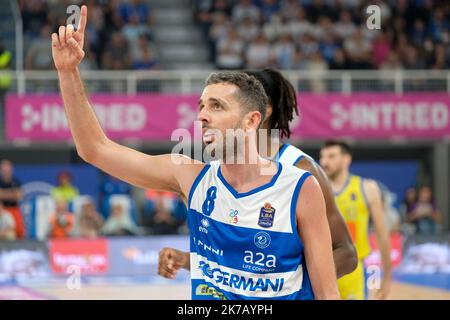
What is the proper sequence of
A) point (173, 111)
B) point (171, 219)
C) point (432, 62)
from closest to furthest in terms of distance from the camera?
1. point (171, 219)
2. point (173, 111)
3. point (432, 62)

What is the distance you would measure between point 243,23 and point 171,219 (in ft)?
20.5

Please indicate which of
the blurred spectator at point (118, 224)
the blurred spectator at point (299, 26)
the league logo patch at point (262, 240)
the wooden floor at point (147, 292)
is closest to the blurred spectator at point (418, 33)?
the blurred spectator at point (299, 26)

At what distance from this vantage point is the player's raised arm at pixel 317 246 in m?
3.42

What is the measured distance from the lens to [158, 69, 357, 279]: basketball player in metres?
4.80

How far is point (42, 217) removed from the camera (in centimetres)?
1683

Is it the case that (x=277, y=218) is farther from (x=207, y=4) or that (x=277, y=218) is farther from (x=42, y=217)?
(x=207, y=4)

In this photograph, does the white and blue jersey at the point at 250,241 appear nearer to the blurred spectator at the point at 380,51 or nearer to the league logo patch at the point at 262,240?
the league logo patch at the point at 262,240

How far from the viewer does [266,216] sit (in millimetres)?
3518

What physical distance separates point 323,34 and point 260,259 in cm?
1790

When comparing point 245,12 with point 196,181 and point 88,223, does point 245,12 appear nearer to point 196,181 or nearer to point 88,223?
point 88,223

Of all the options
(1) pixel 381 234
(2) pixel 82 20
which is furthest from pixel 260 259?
(1) pixel 381 234

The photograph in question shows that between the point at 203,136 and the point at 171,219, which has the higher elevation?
the point at 203,136
